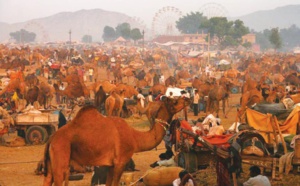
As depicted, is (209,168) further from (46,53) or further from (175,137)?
(46,53)

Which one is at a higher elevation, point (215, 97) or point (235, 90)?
point (215, 97)

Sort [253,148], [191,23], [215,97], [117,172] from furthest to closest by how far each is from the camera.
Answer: [191,23] → [215,97] → [253,148] → [117,172]

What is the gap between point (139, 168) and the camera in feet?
45.9

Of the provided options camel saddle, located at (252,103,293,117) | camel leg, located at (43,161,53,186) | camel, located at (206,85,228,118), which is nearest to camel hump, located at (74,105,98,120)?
camel leg, located at (43,161,53,186)

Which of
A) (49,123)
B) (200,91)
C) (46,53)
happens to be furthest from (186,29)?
(49,123)

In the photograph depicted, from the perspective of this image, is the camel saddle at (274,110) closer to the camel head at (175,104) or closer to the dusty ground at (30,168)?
the dusty ground at (30,168)

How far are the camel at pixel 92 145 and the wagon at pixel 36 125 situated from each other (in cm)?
763

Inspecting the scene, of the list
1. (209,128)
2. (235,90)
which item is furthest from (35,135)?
(235,90)

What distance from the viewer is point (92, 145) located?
931 cm

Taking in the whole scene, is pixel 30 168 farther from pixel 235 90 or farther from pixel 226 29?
pixel 226 29

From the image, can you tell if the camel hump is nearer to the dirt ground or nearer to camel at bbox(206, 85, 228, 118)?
the dirt ground

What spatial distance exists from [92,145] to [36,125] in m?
8.11

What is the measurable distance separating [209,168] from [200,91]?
14.3 metres

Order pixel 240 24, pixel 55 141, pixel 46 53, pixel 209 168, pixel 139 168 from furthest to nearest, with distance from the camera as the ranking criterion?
pixel 240 24, pixel 46 53, pixel 139 168, pixel 209 168, pixel 55 141
